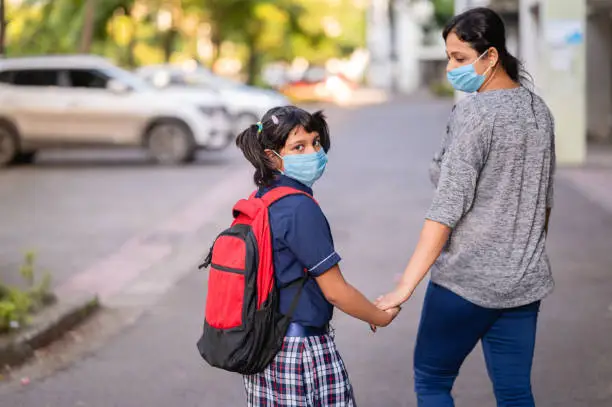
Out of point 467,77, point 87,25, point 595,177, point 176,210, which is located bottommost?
point 595,177

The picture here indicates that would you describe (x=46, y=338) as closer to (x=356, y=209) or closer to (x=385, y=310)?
(x=385, y=310)

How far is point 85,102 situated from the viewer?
19141 millimetres

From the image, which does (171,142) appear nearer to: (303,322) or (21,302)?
(21,302)

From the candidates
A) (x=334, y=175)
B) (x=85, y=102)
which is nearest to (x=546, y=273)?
(x=334, y=175)

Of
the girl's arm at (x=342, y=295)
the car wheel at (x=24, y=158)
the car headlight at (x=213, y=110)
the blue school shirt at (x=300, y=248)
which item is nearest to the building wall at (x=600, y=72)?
the car headlight at (x=213, y=110)

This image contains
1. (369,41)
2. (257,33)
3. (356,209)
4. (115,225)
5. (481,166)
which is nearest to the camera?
(481,166)

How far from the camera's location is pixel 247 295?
10.6ft

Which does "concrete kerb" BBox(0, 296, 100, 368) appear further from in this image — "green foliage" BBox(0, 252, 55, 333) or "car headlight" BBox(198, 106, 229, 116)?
"car headlight" BBox(198, 106, 229, 116)

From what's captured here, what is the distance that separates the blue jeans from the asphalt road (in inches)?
65.8

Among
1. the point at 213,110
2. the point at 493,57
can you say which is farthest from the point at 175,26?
the point at 493,57

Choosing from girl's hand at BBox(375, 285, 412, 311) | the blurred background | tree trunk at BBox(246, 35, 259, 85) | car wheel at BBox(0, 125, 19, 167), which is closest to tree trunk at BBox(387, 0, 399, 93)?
tree trunk at BBox(246, 35, 259, 85)

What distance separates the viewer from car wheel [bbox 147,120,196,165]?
1906cm

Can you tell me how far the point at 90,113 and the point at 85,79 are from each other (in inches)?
26.8

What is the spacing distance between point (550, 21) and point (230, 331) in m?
14.8
